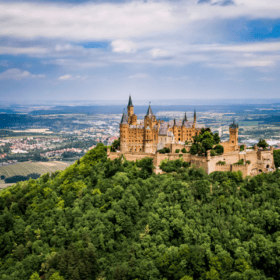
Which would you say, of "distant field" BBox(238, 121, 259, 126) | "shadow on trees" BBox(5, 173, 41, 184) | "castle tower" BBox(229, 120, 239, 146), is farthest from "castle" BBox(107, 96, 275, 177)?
"distant field" BBox(238, 121, 259, 126)

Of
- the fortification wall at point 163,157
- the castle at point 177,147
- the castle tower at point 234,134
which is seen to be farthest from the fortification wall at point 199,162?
the castle tower at point 234,134

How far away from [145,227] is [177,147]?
70.0 feet

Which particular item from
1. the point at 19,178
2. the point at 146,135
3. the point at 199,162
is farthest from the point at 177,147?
the point at 19,178

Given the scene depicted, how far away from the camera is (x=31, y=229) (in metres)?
56.1

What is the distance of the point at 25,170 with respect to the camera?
13775 centimetres

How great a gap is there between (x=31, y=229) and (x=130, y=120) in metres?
32.5

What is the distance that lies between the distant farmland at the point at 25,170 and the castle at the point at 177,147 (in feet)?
219

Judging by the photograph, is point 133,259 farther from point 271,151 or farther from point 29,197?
point 271,151

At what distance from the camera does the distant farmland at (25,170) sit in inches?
4961

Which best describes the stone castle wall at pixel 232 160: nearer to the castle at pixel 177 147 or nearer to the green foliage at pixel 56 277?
the castle at pixel 177 147

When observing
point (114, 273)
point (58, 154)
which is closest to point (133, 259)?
point (114, 273)

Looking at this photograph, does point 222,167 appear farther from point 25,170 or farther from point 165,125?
point 25,170

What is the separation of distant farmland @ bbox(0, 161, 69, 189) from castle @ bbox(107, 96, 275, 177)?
66.8m

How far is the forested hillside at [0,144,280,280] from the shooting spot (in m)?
43.0
